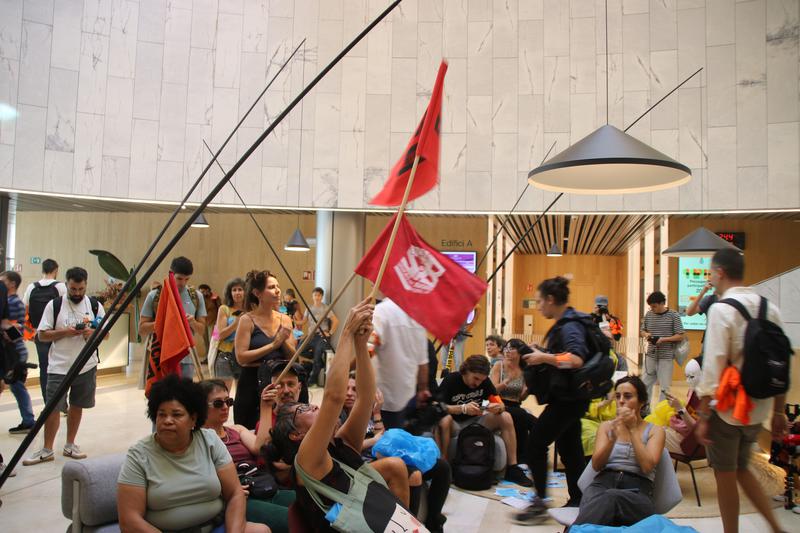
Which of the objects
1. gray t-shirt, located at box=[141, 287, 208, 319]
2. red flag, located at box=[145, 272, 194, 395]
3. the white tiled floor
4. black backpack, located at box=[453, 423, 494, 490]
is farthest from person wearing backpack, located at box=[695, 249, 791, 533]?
gray t-shirt, located at box=[141, 287, 208, 319]

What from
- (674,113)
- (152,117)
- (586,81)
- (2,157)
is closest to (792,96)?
(674,113)

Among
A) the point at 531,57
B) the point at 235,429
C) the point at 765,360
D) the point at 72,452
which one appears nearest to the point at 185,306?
the point at 72,452

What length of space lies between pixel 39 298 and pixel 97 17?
582 cm

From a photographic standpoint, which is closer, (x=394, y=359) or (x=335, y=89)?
(x=394, y=359)

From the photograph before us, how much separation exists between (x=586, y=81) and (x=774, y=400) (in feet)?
26.0

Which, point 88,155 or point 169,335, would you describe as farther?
point 88,155

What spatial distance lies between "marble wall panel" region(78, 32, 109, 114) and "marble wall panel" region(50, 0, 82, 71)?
109 millimetres

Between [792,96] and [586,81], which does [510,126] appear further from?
[792,96]

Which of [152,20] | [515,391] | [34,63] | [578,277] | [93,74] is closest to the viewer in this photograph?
[515,391]

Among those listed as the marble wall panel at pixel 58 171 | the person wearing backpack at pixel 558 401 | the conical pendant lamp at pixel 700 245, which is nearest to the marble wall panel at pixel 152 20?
the marble wall panel at pixel 58 171

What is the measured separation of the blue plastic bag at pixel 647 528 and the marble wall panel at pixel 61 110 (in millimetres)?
9842

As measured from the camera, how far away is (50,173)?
10.1 meters

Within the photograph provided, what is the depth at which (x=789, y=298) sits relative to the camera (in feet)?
20.6

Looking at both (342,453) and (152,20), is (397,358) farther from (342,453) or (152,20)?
(152,20)
